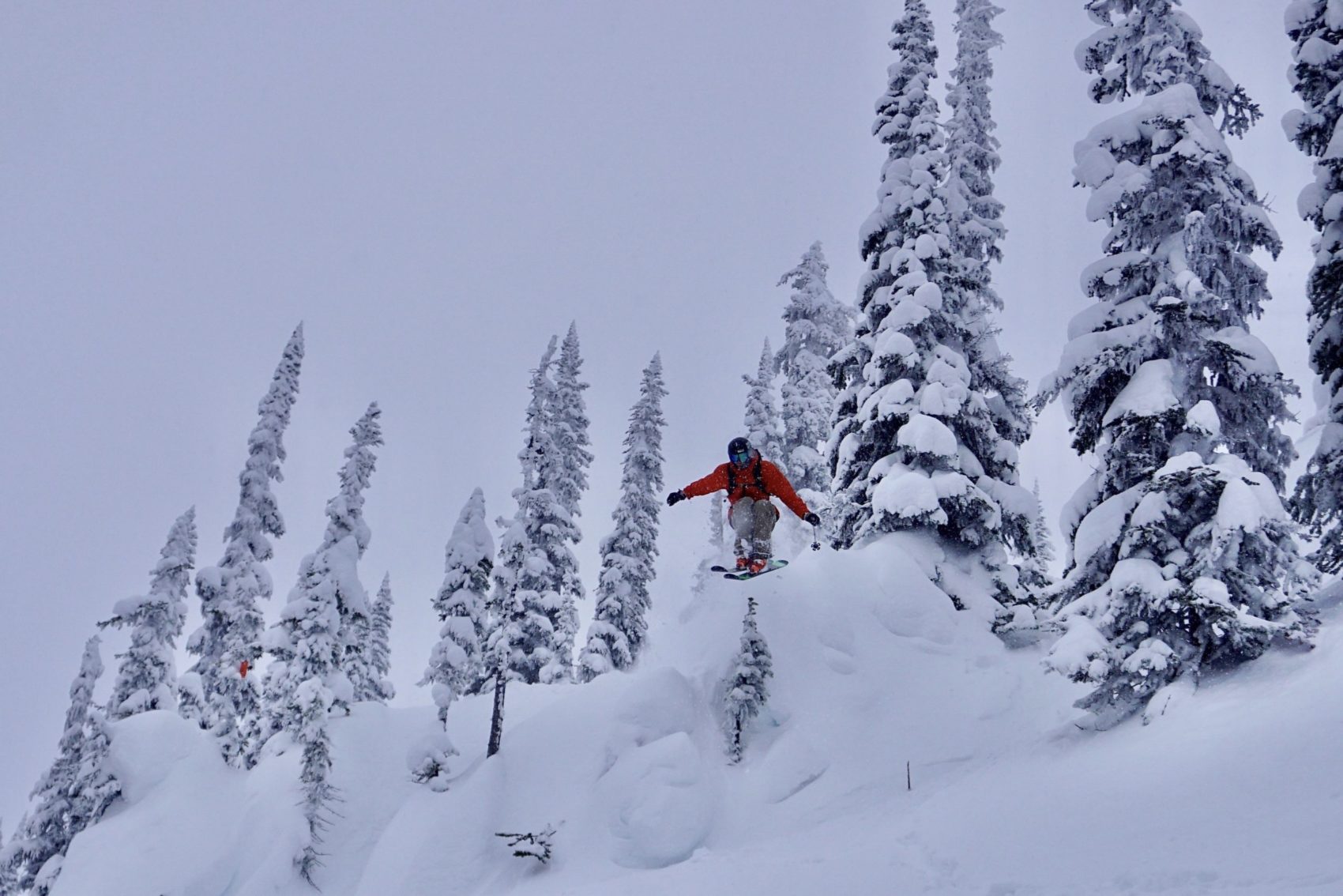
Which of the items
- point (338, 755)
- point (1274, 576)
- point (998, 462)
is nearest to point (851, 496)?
point (998, 462)

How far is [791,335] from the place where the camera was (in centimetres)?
3247

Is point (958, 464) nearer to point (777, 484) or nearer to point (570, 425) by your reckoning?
point (777, 484)

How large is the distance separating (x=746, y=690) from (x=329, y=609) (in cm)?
1328

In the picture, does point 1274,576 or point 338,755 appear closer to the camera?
point 1274,576

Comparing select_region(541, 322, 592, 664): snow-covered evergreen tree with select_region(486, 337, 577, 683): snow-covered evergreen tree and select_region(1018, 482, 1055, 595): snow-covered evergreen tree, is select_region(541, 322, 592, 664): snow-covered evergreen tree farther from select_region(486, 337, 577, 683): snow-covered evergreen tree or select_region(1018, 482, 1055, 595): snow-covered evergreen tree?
select_region(1018, 482, 1055, 595): snow-covered evergreen tree

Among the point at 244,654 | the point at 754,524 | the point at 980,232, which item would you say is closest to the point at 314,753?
the point at 244,654

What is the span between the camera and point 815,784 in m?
14.1

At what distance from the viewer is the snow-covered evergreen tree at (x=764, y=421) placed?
106 ft

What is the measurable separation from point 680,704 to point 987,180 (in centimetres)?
1910

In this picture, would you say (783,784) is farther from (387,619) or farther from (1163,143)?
(387,619)

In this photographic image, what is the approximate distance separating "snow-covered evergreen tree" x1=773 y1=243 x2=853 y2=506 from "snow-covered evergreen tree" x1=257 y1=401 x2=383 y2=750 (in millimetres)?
16485

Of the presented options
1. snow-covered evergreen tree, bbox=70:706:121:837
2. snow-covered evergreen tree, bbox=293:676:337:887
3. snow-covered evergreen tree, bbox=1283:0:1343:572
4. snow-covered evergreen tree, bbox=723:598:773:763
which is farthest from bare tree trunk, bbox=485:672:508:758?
snow-covered evergreen tree, bbox=1283:0:1343:572

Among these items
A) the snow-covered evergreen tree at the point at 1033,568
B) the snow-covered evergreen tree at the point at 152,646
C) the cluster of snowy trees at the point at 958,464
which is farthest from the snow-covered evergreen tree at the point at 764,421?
the snow-covered evergreen tree at the point at 152,646

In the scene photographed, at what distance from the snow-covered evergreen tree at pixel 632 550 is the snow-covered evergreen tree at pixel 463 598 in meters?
6.98
